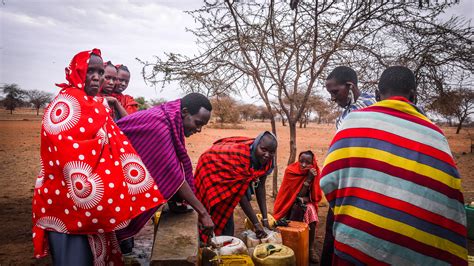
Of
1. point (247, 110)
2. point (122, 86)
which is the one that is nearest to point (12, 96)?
point (247, 110)

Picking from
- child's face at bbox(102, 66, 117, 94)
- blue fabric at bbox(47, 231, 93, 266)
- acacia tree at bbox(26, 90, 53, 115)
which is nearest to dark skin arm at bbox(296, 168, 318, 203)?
child's face at bbox(102, 66, 117, 94)

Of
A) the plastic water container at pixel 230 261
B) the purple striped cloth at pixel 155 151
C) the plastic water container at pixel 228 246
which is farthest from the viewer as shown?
the plastic water container at pixel 228 246

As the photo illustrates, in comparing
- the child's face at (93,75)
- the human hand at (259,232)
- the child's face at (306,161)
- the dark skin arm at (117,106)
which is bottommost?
the human hand at (259,232)

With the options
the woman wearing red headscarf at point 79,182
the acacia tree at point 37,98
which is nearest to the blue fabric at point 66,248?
the woman wearing red headscarf at point 79,182

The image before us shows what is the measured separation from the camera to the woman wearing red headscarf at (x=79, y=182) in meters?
1.58

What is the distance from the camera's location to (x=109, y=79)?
3.24m

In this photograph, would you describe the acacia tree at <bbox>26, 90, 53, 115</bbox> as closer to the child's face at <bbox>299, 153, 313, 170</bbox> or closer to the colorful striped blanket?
the child's face at <bbox>299, 153, 313, 170</bbox>

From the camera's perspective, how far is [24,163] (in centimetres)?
1048

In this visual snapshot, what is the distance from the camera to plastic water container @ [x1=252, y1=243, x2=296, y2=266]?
8.09 feet

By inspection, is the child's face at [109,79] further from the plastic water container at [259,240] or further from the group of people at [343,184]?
the plastic water container at [259,240]

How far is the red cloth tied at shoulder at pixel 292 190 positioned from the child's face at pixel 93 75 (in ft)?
9.97

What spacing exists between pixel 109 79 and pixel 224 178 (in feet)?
5.63

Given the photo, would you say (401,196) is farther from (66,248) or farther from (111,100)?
(111,100)

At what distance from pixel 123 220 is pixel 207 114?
1.06 metres
